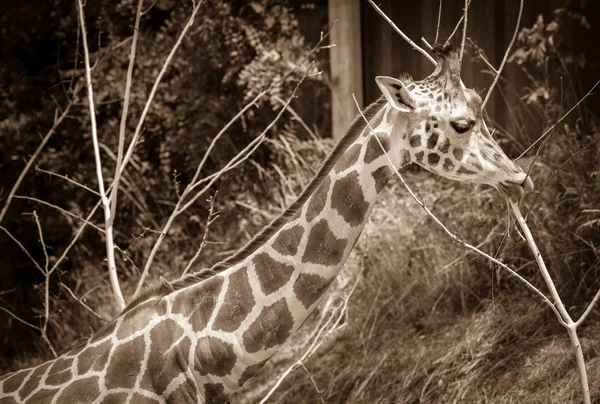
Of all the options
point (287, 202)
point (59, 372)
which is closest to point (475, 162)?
point (59, 372)

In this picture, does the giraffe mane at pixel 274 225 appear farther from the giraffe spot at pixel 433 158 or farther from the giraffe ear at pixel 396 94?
the giraffe spot at pixel 433 158

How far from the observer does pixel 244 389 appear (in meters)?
5.24

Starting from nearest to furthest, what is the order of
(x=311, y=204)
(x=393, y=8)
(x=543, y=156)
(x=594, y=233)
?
(x=311, y=204), (x=594, y=233), (x=543, y=156), (x=393, y=8)

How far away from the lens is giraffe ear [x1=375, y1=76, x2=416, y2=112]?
296cm

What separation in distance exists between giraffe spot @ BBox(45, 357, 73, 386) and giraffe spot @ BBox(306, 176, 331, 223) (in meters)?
1.13

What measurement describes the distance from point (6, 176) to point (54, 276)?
3.55ft

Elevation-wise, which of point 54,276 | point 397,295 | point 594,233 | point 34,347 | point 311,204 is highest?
point 311,204

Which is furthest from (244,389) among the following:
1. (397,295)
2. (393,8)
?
(393,8)

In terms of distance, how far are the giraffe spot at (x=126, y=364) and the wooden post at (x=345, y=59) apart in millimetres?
4236

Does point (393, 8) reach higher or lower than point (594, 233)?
higher

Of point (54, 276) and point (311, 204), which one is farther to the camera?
point (54, 276)

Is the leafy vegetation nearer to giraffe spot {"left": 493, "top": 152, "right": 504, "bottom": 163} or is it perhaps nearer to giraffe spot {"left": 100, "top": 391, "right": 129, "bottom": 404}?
giraffe spot {"left": 493, "top": 152, "right": 504, "bottom": 163}

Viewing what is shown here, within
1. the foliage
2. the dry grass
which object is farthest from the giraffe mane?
the foliage

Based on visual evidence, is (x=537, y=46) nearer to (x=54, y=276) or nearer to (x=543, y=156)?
(x=543, y=156)
